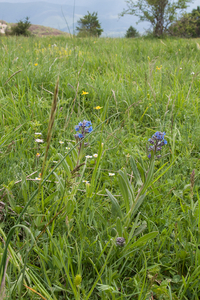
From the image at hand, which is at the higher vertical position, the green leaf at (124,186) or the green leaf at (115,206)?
the green leaf at (124,186)

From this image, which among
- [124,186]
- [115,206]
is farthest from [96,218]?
[124,186]

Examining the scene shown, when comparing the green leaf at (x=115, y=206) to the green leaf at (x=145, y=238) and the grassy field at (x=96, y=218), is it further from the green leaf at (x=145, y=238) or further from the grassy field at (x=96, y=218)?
the green leaf at (x=145, y=238)

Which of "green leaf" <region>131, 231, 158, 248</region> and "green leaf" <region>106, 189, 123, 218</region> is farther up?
"green leaf" <region>106, 189, 123, 218</region>

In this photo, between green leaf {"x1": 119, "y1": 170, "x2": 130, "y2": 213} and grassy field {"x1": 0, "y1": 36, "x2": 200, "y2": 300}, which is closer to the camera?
grassy field {"x1": 0, "y1": 36, "x2": 200, "y2": 300}

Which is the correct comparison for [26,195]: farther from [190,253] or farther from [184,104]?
[184,104]

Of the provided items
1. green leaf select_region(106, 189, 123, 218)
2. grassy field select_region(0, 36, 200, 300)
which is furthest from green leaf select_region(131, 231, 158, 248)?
green leaf select_region(106, 189, 123, 218)

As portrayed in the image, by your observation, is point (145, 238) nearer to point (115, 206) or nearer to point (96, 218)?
point (115, 206)

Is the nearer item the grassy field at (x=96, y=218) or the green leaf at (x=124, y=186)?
the grassy field at (x=96, y=218)

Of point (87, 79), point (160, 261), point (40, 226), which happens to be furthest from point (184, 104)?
point (40, 226)

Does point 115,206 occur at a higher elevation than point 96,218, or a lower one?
higher

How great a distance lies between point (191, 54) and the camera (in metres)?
4.33

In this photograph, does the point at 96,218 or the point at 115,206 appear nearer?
the point at 115,206

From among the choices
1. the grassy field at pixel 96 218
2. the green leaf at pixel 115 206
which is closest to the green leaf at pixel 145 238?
the grassy field at pixel 96 218

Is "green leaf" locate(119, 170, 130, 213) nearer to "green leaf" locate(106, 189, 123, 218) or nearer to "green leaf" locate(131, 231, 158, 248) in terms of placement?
"green leaf" locate(106, 189, 123, 218)
